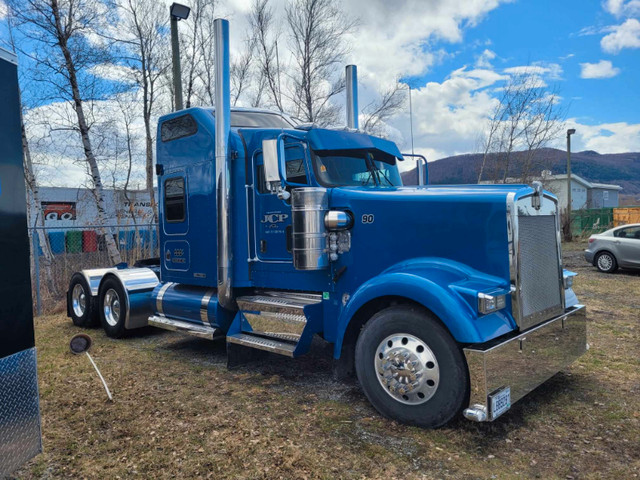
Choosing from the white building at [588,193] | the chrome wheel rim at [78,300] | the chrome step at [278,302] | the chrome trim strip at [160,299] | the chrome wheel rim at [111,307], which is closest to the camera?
the chrome step at [278,302]

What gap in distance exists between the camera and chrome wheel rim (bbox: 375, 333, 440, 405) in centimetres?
380

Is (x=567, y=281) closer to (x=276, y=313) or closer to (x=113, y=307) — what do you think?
(x=276, y=313)

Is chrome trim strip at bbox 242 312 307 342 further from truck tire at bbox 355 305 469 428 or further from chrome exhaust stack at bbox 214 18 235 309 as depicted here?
truck tire at bbox 355 305 469 428

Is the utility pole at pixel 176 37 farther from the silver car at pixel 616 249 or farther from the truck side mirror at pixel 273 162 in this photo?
the silver car at pixel 616 249

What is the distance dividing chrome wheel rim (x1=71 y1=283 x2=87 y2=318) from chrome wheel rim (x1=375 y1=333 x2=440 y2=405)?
257 inches

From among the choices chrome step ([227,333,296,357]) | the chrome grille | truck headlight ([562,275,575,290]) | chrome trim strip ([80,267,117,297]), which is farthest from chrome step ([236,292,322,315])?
chrome trim strip ([80,267,117,297])

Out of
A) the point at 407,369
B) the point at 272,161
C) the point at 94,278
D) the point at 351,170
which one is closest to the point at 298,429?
the point at 407,369

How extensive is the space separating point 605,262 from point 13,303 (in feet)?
48.4

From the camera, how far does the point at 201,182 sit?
621 cm

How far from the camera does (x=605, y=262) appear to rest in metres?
13.9

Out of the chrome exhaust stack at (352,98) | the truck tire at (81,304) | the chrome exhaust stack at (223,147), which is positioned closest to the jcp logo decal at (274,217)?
the chrome exhaust stack at (223,147)

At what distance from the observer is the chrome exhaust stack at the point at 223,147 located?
559 centimetres

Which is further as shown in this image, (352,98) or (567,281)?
(352,98)

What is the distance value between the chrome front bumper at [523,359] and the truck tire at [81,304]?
6.95 meters
